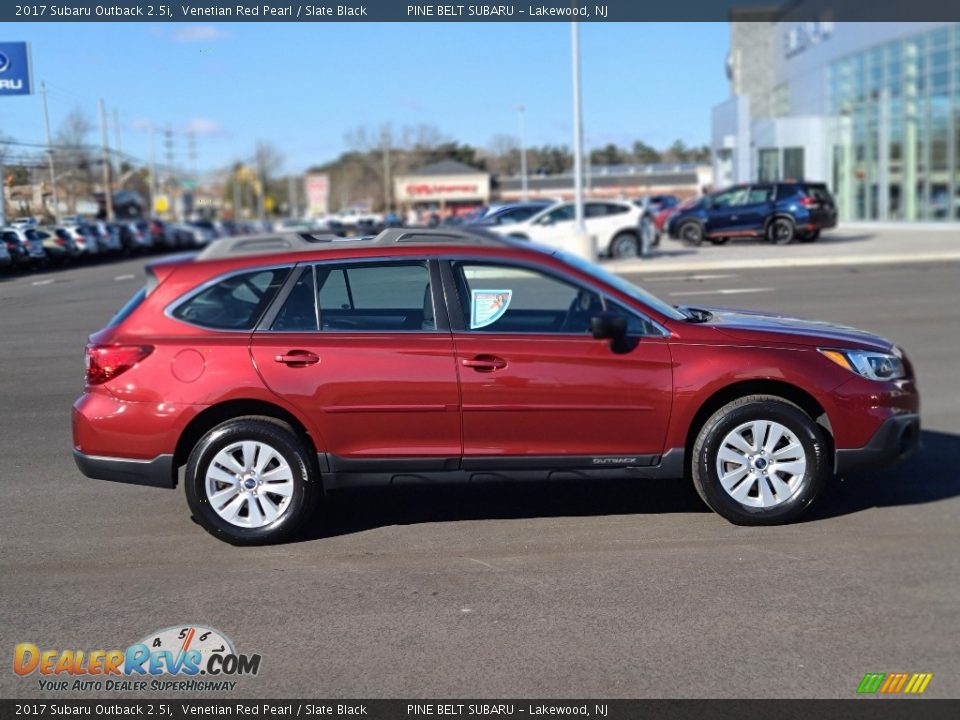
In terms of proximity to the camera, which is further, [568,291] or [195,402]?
[568,291]

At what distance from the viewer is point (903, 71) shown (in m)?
40.1

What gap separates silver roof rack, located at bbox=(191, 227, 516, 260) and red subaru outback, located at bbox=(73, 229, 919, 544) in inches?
4.0

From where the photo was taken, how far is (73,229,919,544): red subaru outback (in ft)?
19.0

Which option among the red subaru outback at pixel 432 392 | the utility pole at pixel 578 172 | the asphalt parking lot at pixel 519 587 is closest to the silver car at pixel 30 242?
the asphalt parking lot at pixel 519 587

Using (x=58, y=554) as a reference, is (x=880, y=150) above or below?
above

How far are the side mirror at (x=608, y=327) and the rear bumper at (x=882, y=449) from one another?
1433 millimetres

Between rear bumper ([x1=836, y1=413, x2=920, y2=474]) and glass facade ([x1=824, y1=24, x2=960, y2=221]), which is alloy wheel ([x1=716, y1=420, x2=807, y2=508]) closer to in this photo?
rear bumper ([x1=836, y1=413, x2=920, y2=474])

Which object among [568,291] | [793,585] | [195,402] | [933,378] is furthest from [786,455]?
[933,378]

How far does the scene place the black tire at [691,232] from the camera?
3269cm

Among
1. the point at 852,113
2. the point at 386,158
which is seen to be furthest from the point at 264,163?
the point at 852,113

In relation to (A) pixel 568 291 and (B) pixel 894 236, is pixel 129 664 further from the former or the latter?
(B) pixel 894 236

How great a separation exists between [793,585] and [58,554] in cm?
387

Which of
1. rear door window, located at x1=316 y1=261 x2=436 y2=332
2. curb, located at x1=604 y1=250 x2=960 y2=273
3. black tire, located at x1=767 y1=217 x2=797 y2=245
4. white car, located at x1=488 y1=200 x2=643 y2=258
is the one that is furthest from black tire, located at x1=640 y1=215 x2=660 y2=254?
rear door window, located at x1=316 y1=261 x2=436 y2=332
